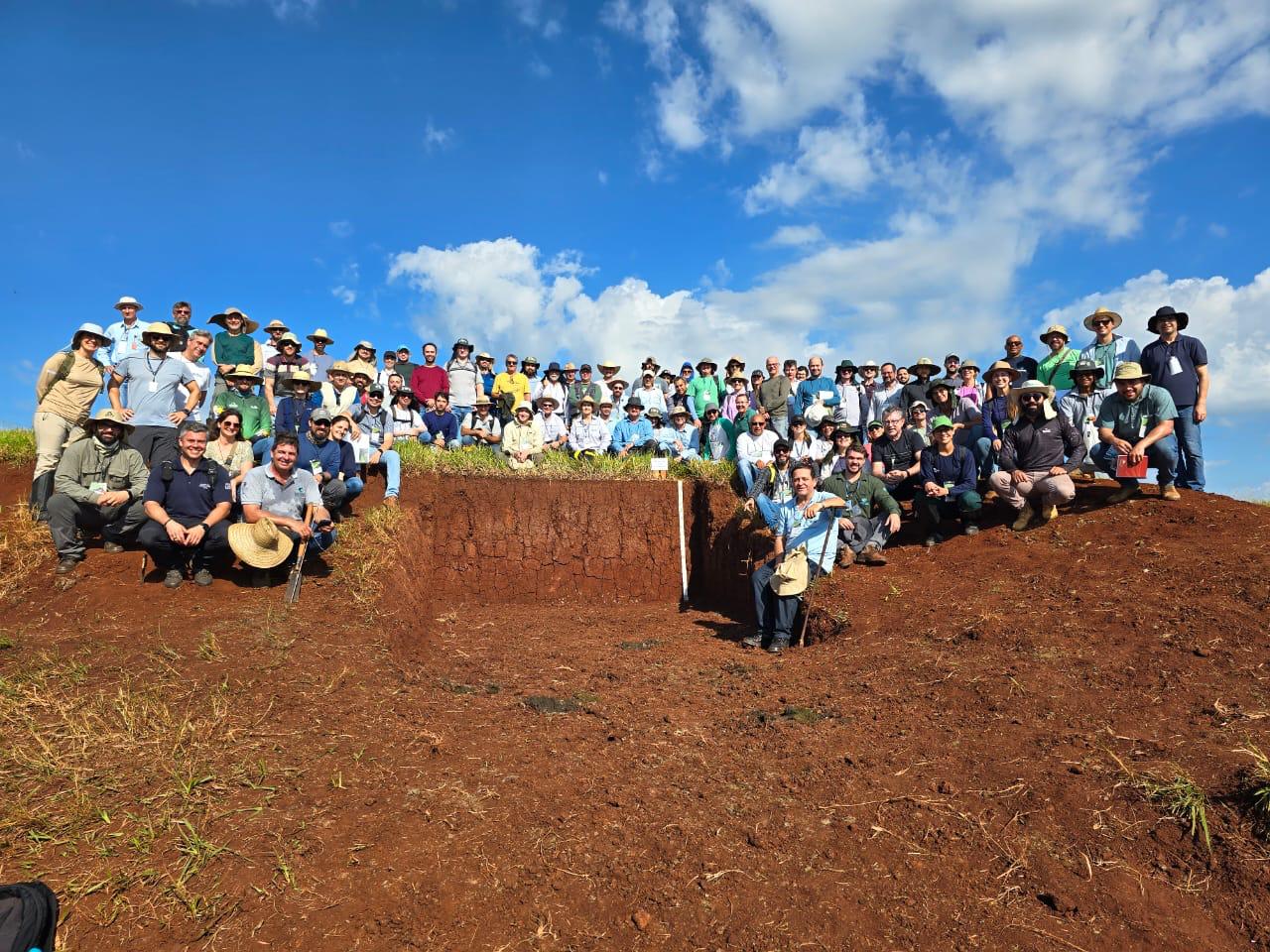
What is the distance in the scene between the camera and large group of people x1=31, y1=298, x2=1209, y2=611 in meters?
7.50

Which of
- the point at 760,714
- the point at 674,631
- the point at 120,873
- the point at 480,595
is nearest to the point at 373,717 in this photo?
the point at 120,873

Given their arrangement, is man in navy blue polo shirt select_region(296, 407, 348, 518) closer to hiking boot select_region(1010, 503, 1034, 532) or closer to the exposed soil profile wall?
the exposed soil profile wall

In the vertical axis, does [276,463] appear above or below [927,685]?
above

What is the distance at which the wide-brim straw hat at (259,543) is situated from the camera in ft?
23.7

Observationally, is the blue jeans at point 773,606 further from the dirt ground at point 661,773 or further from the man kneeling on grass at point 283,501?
the man kneeling on grass at point 283,501

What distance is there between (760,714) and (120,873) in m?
4.05

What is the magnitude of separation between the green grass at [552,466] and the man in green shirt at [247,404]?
1.85 metres

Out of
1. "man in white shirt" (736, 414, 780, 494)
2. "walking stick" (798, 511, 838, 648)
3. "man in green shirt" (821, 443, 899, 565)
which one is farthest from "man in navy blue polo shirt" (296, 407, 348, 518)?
"man in green shirt" (821, 443, 899, 565)

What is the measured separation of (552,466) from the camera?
11312 mm

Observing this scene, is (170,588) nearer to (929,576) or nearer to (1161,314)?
(929,576)

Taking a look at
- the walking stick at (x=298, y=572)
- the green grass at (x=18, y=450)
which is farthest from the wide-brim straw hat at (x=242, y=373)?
the green grass at (x=18, y=450)

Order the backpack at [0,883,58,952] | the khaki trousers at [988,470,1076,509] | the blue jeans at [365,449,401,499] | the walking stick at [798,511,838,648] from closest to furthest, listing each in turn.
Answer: the backpack at [0,883,58,952] < the walking stick at [798,511,838,648] < the khaki trousers at [988,470,1076,509] < the blue jeans at [365,449,401,499]

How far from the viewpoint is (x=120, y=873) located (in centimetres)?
337

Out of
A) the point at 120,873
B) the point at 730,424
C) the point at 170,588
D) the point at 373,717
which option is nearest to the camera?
the point at 120,873
